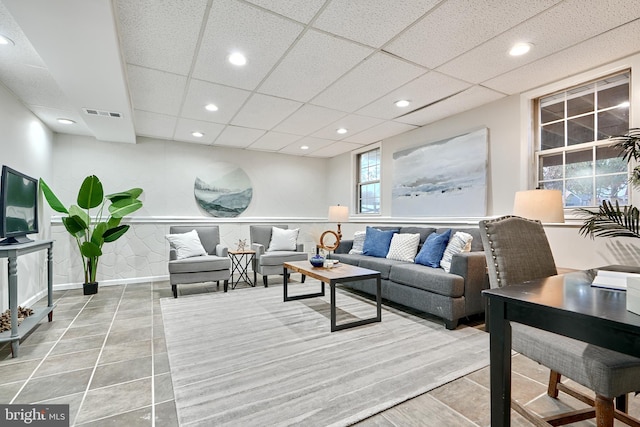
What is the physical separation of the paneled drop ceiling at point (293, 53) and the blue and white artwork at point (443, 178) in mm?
519

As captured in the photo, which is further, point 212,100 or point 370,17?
point 212,100

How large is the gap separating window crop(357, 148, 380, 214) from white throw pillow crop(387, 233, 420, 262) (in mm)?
1496

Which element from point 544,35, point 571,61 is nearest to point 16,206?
point 544,35

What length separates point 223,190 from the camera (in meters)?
5.73

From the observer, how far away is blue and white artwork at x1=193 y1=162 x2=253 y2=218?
18.2 feet

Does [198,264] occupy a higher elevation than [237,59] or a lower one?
lower

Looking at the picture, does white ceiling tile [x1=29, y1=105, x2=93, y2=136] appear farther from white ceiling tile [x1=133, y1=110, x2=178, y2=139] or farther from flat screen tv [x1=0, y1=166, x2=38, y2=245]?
flat screen tv [x1=0, y1=166, x2=38, y2=245]

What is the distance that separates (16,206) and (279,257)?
2965 mm

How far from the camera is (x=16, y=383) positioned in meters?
1.89

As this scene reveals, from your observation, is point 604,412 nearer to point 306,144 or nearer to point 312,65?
point 312,65

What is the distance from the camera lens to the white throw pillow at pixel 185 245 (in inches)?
169

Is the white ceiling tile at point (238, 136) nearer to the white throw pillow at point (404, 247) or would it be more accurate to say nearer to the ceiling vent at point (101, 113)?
the ceiling vent at point (101, 113)

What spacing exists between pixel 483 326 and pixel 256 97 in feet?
11.1

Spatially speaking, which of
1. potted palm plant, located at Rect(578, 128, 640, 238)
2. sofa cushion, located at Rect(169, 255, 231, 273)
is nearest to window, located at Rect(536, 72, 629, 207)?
potted palm plant, located at Rect(578, 128, 640, 238)
